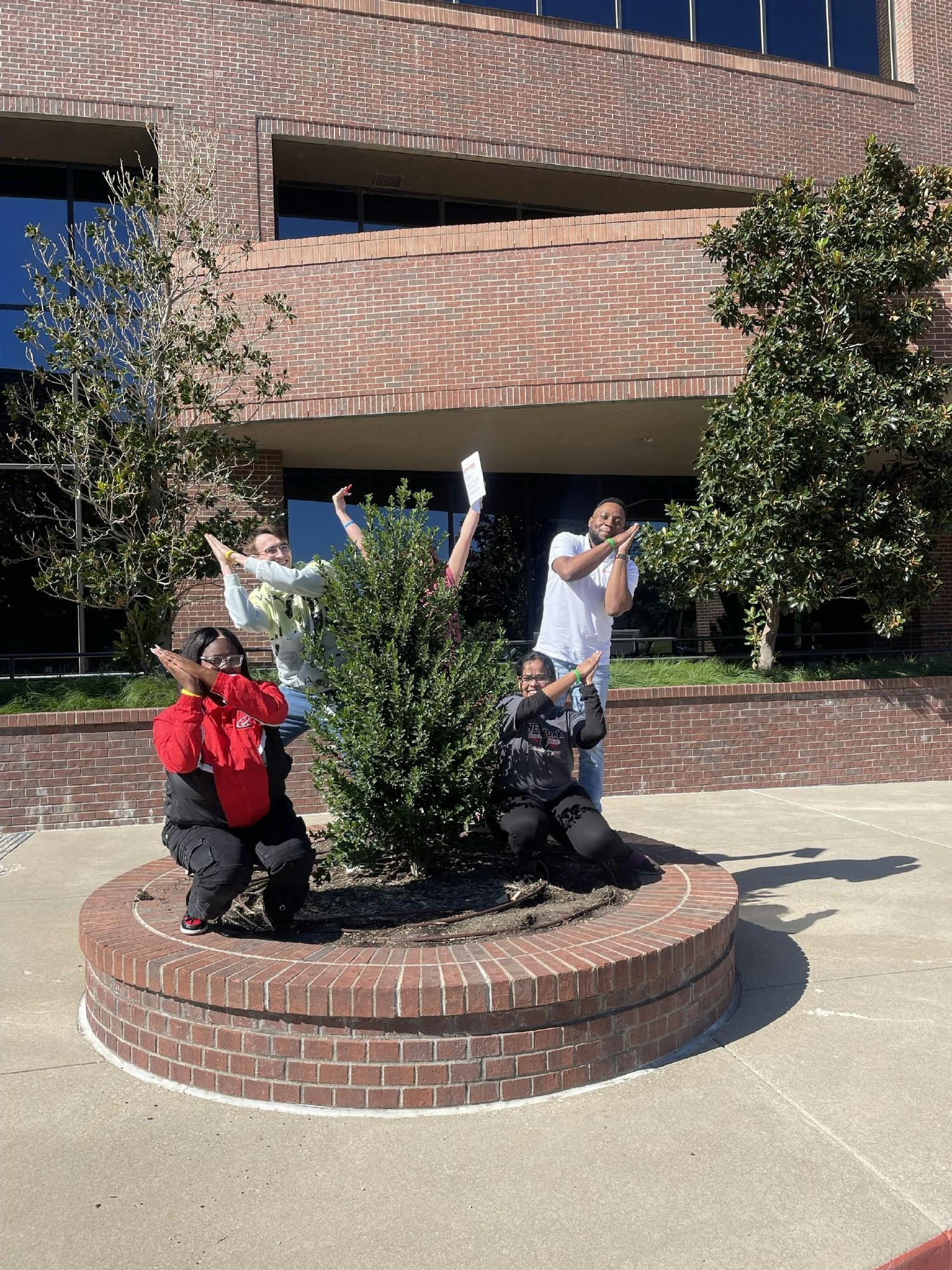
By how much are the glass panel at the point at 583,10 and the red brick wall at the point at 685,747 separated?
10.2 metres

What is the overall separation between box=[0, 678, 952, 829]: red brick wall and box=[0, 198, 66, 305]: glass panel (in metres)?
7.39

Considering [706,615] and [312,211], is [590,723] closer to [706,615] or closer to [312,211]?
[706,615]

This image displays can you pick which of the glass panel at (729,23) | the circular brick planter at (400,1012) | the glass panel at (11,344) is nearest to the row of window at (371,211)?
the glass panel at (729,23)

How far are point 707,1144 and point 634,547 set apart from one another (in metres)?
9.21

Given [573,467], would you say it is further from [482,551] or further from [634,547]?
[634,547]

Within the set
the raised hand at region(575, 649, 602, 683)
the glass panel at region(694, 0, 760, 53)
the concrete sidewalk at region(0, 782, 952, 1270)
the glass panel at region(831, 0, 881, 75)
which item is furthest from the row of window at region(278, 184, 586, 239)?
the concrete sidewalk at region(0, 782, 952, 1270)

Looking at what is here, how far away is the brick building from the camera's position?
10.7m

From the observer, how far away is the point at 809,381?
32.4 ft

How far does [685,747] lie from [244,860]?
6601mm

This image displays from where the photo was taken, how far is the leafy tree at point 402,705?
409 cm

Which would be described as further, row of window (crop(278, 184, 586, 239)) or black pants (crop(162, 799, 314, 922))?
row of window (crop(278, 184, 586, 239))

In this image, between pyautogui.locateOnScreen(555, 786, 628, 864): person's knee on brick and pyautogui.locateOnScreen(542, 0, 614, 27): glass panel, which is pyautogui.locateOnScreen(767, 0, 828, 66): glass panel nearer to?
pyautogui.locateOnScreen(542, 0, 614, 27): glass panel

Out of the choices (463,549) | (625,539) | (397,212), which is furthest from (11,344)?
(625,539)

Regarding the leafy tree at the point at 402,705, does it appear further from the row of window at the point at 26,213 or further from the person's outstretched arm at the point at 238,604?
the row of window at the point at 26,213
